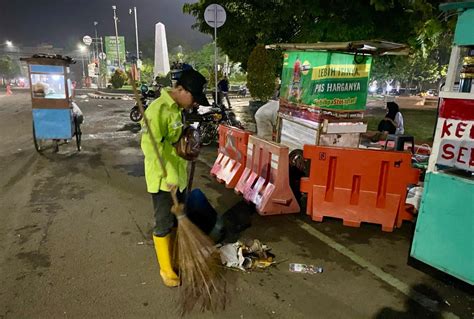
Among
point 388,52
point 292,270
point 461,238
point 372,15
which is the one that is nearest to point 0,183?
point 292,270

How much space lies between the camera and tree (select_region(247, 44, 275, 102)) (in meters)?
13.0

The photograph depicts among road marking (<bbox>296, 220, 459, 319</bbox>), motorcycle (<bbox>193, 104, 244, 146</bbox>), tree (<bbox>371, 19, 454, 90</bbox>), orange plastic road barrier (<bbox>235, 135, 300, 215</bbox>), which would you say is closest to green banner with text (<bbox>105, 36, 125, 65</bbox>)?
tree (<bbox>371, 19, 454, 90</bbox>)

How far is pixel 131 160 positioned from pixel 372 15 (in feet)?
25.2

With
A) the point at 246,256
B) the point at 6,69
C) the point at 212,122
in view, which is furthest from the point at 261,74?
the point at 6,69

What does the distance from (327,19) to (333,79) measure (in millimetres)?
4061

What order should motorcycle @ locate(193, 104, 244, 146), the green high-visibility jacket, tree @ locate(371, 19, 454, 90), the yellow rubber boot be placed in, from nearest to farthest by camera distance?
the green high-visibility jacket → the yellow rubber boot → tree @ locate(371, 19, 454, 90) → motorcycle @ locate(193, 104, 244, 146)

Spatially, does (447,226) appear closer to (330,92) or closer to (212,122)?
(330,92)

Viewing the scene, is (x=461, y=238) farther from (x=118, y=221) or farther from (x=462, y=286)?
(x=118, y=221)

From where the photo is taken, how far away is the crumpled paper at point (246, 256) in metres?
3.73

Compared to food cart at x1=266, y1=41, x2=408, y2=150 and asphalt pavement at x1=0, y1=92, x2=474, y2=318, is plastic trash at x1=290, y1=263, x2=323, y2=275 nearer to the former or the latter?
asphalt pavement at x1=0, y1=92, x2=474, y2=318

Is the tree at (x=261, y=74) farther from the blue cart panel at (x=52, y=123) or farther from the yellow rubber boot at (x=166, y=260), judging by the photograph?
the yellow rubber boot at (x=166, y=260)

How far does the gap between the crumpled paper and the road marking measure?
88cm

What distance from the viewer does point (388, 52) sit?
21.3 feet

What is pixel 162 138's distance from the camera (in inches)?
124
